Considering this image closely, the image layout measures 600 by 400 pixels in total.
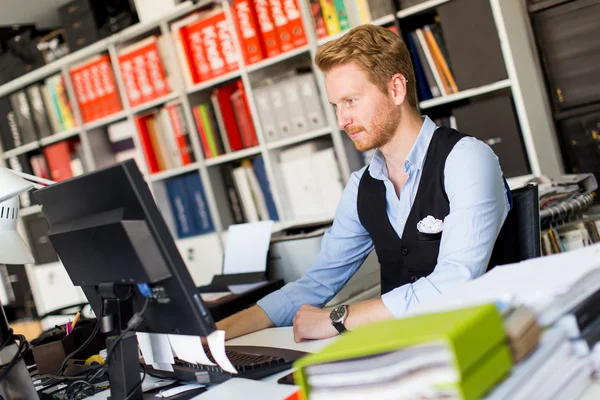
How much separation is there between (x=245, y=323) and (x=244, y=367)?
1.34 feet

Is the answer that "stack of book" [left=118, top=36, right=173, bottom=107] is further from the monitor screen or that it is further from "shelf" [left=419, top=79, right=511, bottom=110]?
the monitor screen

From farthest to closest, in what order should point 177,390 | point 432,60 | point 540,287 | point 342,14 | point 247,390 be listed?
point 342,14, point 432,60, point 177,390, point 247,390, point 540,287

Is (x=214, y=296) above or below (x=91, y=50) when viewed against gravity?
below

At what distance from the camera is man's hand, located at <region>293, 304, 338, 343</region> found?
1.58 meters

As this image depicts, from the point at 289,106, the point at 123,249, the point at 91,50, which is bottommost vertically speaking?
the point at 123,249

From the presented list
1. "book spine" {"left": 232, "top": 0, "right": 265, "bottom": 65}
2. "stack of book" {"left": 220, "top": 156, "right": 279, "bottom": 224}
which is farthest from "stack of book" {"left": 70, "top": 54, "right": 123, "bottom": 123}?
"book spine" {"left": 232, "top": 0, "right": 265, "bottom": 65}

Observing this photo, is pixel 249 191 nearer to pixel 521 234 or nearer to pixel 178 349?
pixel 521 234

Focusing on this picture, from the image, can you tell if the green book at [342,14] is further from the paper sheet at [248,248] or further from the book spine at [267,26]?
the paper sheet at [248,248]

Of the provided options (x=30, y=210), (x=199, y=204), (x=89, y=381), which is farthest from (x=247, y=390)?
(x=30, y=210)

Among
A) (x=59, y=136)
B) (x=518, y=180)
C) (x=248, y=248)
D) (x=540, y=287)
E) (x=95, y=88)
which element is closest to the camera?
(x=540, y=287)

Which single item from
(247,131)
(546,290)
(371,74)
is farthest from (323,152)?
(546,290)

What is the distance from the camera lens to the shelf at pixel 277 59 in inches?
122

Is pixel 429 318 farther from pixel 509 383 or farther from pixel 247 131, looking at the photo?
pixel 247 131

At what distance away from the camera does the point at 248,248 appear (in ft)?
7.47
